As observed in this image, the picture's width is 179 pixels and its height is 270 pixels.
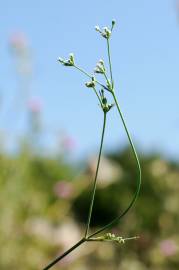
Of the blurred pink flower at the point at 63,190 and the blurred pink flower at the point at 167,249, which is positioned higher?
the blurred pink flower at the point at 63,190

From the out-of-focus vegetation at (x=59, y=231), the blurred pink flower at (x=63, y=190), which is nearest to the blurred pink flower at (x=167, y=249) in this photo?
the out-of-focus vegetation at (x=59, y=231)

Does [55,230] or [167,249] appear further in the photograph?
[55,230]

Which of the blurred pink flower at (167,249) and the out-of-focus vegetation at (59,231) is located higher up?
the out-of-focus vegetation at (59,231)

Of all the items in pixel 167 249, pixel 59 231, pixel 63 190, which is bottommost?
pixel 167 249

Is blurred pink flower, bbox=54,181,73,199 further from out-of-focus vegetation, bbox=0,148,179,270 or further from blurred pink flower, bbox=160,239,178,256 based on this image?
blurred pink flower, bbox=160,239,178,256

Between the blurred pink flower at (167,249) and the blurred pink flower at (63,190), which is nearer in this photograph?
the blurred pink flower at (167,249)

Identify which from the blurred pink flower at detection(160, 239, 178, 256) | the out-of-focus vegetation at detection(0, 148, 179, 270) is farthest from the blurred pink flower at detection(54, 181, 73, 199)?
the blurred pink flower at detection(160, 239, 178, 256)

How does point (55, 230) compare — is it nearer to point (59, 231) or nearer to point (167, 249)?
point (59, 231)

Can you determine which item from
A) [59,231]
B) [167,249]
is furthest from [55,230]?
[167,249]

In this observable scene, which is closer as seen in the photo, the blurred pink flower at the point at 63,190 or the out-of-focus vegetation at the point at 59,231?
the out-of-focus vegetation at the point at 59,231

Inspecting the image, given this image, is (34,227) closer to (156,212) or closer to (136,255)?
(136,255)

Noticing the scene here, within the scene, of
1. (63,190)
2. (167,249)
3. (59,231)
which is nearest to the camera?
(167,249)

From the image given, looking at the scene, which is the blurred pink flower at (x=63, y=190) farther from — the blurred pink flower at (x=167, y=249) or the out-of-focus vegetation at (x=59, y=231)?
the blurred pink flower at (x=167, y=249)
